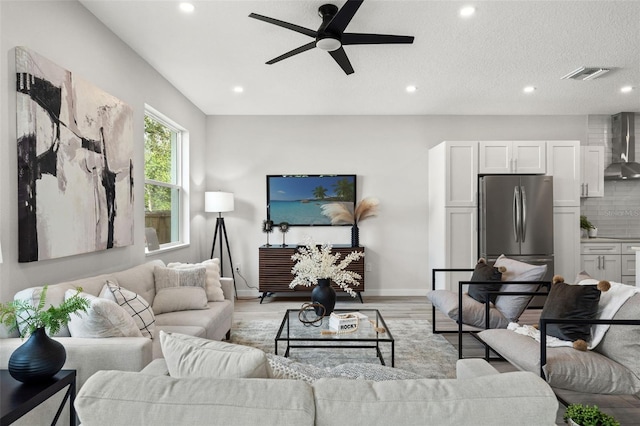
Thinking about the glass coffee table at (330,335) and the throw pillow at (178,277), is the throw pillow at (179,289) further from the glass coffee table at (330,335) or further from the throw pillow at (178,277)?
the glass coffee table at (330,335)

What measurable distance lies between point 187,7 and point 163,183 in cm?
222

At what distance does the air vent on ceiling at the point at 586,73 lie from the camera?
12.7 feet

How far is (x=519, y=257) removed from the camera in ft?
15.8

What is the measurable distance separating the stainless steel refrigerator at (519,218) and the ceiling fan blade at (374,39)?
9.45 ft

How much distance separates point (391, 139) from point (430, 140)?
23.7 inches

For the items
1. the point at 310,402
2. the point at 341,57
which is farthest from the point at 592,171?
the point at 310,402

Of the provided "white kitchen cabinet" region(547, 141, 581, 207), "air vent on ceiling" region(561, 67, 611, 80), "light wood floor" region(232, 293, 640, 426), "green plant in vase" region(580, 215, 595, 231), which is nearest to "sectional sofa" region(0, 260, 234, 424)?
"light wood floor" region(232, 293, 640, 426)

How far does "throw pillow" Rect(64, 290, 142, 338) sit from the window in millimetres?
2060

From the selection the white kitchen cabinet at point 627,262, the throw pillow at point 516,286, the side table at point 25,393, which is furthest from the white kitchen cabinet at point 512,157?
the side table at point 25,393

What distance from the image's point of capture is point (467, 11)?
2.77m

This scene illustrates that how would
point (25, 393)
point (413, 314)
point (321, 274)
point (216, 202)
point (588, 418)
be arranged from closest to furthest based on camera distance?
point (588, 418) → point (25, 393) → point (321, 274) → point (413, 314) → point (216, 202)

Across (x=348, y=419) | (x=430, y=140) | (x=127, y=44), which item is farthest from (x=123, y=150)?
(x=430, y=140)

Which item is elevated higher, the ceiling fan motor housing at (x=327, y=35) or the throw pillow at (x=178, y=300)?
the ceiling fan motor housing at (x=327, y=35)

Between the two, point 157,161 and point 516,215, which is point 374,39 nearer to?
point 157,161
